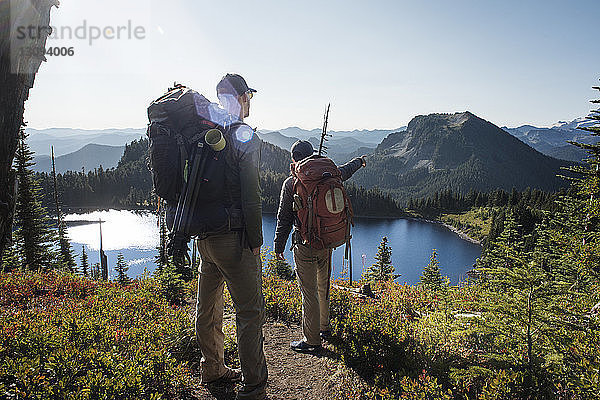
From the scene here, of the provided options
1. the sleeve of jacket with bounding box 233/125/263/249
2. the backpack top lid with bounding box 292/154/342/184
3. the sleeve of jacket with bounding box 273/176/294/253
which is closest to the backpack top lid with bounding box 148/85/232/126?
the sleeve of jacket with bounding box 233/125/263/249

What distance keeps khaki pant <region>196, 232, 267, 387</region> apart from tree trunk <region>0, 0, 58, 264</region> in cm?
159

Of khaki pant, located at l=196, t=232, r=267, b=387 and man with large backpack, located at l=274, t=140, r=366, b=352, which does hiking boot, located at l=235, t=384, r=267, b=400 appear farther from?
man with large backpack, located at l=274, t=140, r=366, b=352

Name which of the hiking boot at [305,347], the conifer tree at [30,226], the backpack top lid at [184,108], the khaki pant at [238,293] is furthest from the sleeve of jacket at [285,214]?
the conifer tree at [30,226]

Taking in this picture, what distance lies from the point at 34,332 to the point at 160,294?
124 inches

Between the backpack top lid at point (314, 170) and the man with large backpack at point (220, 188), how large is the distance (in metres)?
1.33

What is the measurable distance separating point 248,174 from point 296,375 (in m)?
2.52

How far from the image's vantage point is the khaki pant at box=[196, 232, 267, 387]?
2.92 metres

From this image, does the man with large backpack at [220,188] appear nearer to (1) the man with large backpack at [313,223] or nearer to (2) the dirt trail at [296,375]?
(2) the dirt trail at [296,375]

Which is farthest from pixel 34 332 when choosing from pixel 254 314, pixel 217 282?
pixel 254 314

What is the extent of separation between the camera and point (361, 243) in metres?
82.6

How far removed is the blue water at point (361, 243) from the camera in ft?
207

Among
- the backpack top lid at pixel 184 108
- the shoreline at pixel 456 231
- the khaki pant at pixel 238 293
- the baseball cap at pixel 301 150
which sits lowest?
the shoreline at pixel 456 231

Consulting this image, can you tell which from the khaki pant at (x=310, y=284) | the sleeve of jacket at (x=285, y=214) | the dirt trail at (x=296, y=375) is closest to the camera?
the dirt trail at (x=296, y=375)

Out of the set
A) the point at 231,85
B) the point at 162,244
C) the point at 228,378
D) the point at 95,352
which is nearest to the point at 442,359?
the point at 228,378
